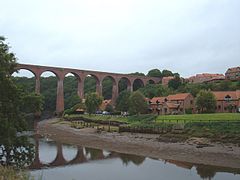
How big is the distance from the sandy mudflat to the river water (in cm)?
169

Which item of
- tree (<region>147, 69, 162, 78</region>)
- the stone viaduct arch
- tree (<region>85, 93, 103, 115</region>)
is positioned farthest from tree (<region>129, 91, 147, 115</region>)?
tree (<region>147, 69, 162, 78</region>)

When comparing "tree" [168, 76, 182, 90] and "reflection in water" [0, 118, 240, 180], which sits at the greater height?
"tree" [168, 76, 182, 90]

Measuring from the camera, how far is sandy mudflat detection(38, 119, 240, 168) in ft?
86.9

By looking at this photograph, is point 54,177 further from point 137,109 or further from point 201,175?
point 137,109

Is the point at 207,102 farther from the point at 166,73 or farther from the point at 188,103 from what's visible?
the point at 166,73

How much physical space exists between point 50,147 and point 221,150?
19058mm

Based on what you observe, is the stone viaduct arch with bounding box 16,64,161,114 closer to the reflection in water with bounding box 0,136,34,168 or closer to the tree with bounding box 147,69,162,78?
the tree with bounding box 147,69,162,78

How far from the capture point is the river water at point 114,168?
21163 mm

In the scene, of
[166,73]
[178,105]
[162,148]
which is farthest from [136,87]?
[162,148]

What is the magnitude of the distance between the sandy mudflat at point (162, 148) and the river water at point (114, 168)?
1689 millimetres

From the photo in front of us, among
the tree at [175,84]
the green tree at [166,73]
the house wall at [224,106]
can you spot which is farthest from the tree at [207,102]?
the green tree at [166,73]

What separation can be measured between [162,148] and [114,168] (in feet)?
30.8

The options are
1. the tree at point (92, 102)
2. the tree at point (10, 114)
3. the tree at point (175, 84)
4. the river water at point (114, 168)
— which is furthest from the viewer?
the tree at point (175, 84)

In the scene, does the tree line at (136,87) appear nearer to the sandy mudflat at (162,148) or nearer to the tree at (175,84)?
Answer: the tree at (175,84)
